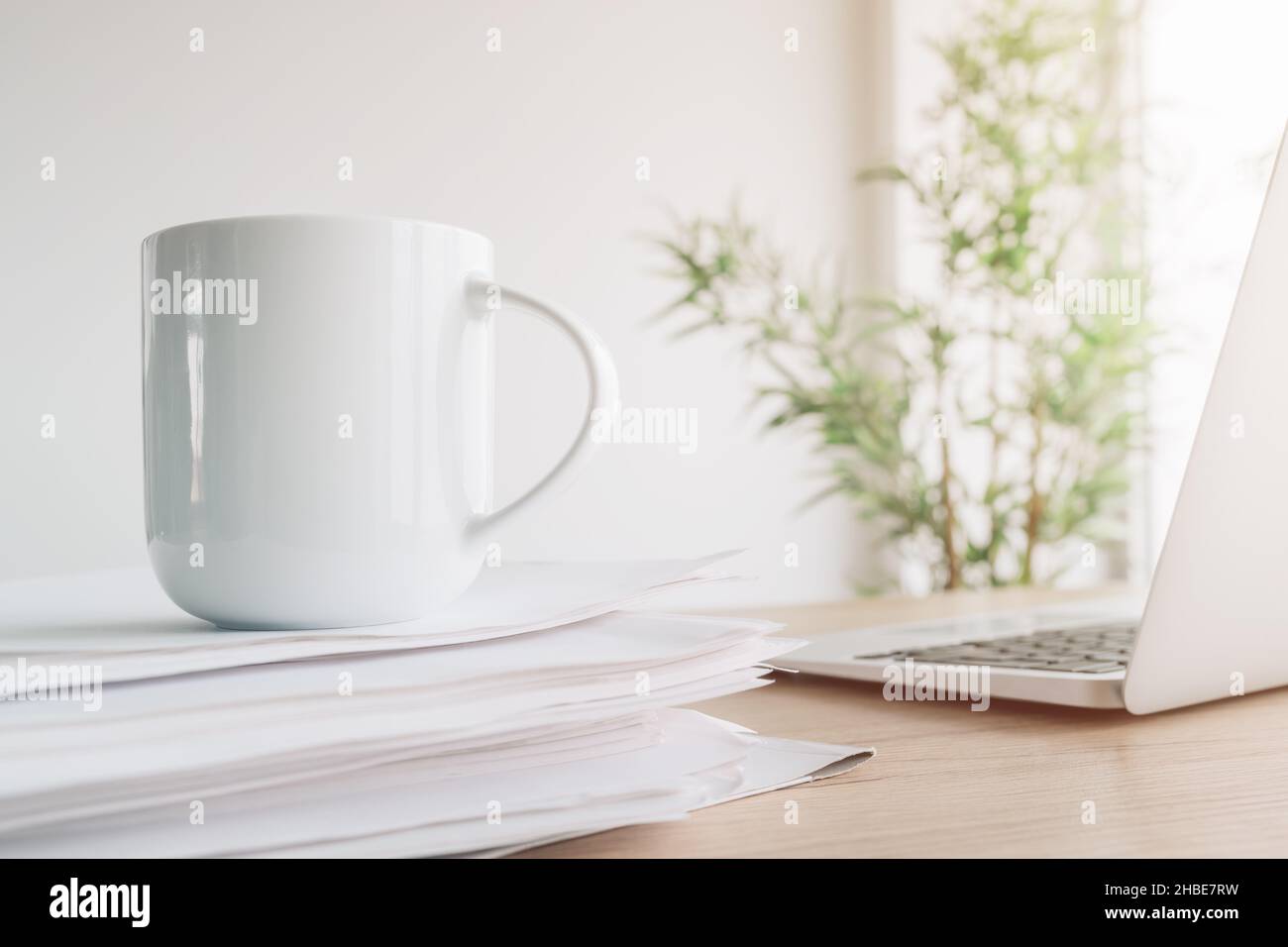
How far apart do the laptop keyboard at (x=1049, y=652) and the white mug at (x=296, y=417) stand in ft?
1.02

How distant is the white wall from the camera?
8.13 ft

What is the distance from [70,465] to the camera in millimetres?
2537

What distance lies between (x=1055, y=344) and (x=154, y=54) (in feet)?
7.55

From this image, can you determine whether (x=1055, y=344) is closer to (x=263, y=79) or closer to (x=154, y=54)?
(x=263, y=79)

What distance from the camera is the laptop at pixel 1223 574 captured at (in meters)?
0.40

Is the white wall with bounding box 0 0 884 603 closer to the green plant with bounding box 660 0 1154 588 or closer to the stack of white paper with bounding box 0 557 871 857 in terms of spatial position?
the green plant with bounding box 660 0 1154 588

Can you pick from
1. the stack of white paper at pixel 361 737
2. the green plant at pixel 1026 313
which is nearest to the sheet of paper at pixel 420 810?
the stack of white paper at pixel 361 737

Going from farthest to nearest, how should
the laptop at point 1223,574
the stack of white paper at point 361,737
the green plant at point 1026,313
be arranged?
the green plant at point 1026,313, the laptop at point 1223,574, the stack of white paper at point 361,737

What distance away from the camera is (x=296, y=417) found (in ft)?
1.16

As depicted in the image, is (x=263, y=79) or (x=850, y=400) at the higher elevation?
(x=263, y=79)

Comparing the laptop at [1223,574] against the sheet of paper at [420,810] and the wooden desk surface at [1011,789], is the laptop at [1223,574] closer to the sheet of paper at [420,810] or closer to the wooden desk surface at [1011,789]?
the wooden desk surface at [1011,789]

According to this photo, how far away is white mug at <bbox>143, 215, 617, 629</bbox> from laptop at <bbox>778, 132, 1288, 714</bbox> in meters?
0.28
